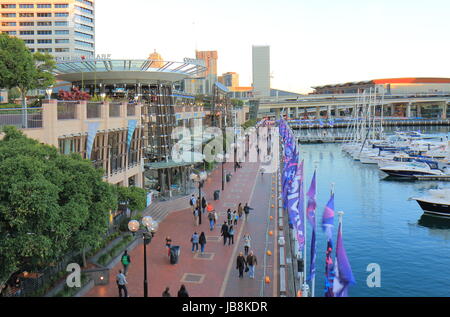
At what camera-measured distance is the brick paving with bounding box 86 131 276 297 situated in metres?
20.4

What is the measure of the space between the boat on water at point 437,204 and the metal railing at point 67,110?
97.9ft

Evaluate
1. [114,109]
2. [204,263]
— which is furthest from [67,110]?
[204,263]

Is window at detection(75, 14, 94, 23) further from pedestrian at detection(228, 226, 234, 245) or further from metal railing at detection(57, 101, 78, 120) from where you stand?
pedestrian at detection(228, 226, 234, 245)

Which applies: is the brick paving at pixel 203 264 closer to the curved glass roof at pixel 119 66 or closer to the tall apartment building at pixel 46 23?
the curved glass roof at pixel 119 66

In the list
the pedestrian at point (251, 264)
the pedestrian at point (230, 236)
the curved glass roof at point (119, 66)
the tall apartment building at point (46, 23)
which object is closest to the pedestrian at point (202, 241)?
the pedestrian at point (230, 236)

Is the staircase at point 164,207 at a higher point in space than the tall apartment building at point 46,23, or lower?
lower

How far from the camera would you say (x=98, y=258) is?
23594mm

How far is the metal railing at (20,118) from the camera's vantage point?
2323 cm

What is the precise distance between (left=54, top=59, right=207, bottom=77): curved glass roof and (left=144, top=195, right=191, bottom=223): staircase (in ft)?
39.6

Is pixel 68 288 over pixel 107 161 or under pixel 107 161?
under
